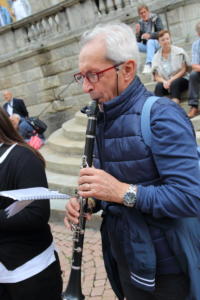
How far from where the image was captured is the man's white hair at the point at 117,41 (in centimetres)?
134

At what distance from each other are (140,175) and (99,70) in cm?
48

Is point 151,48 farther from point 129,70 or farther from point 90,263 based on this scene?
point 129,70

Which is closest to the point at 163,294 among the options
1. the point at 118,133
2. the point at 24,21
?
the point at 118,133

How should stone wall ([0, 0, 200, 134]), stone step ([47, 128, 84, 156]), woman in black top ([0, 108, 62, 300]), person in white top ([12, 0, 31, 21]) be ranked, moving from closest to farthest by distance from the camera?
woman in black top ([0, 108, 62, 300]) < stone step ([47, 128, 84, 156]) < stone wall ([0, 0, 200, 134]) < person in white top ([12, 0, 31, 21])

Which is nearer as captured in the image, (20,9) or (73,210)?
(73,210)

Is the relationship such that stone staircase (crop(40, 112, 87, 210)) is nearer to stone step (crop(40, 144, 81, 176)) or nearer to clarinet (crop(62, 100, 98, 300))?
stone step (crop(40, 144, 81, 176))

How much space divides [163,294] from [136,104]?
0.93 meters

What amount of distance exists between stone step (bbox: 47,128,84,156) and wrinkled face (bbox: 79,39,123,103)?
15.3 ft

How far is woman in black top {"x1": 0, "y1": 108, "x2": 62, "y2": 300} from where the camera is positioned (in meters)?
1.82

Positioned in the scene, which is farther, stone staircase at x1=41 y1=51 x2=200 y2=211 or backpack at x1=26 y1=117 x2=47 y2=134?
backpack at x1=26 y1=117 x2=47 y2=134

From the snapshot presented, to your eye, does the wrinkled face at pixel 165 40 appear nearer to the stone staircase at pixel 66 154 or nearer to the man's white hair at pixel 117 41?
the stone staircase at pixel 66 154

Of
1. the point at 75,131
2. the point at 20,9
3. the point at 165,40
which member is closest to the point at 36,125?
the point at 75,131

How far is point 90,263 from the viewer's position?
3.62m

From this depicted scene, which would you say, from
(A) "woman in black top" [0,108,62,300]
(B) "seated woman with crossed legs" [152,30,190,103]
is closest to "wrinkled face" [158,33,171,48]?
(B) "seated woman with crossed legs" [152,30,190,103]
